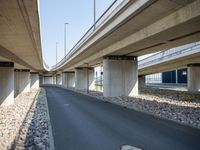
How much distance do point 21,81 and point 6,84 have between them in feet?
78.8

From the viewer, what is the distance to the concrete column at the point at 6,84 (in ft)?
83.3

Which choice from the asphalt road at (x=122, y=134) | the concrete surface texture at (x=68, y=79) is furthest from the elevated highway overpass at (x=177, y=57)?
the concrete surface texture at (x=68, y=79)

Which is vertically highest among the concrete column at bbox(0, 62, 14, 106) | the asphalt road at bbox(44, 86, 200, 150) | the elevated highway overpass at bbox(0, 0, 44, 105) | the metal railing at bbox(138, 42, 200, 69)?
the metal railing at bbox(138, 42, 200, 69)

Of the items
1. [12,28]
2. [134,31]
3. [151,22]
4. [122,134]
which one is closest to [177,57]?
[134,31]

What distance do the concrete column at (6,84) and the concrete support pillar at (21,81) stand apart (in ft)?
69.3

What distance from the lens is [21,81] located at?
49.4 m

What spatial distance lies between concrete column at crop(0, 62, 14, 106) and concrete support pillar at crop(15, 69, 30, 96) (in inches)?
831

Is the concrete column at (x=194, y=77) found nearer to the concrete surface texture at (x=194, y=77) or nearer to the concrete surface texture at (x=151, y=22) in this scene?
the concrete surface texture at (x=194, y=77)

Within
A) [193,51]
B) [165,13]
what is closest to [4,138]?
[165,13]

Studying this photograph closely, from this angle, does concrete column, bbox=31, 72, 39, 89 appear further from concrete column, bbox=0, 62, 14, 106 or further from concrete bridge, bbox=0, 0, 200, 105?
concrete column, bbox=0, 62, 14, 106

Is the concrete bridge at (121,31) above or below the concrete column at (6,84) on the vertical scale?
above

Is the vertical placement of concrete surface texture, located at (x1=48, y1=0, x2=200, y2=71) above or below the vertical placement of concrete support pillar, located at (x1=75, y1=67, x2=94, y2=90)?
above

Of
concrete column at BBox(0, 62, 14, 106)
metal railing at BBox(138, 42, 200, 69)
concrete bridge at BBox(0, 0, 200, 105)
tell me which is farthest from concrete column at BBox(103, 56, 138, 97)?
concrete column at BBox(0, 62, 14, 106)

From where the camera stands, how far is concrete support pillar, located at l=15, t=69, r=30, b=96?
4772 cm
